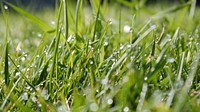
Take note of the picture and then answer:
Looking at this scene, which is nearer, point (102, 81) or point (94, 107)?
point (94, 107)

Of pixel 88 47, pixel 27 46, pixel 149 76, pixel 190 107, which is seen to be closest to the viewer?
pixel 190 107

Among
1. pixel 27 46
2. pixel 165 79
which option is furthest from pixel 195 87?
pixel 27 46

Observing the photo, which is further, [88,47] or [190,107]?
[88,47]

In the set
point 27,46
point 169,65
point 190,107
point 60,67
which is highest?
point 27,46

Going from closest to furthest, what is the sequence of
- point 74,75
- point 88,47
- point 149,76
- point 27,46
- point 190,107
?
point 190,107 → point 149,76 → point 74,75 → point 88,47 → point 27,46

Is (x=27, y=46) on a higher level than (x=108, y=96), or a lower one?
higher

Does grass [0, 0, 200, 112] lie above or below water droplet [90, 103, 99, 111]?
above

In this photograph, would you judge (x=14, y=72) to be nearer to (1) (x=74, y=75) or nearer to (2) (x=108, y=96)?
A: (1) (x=74, y=75)

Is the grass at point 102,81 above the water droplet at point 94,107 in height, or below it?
above

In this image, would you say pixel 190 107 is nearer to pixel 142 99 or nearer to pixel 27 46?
pixel 142 99
